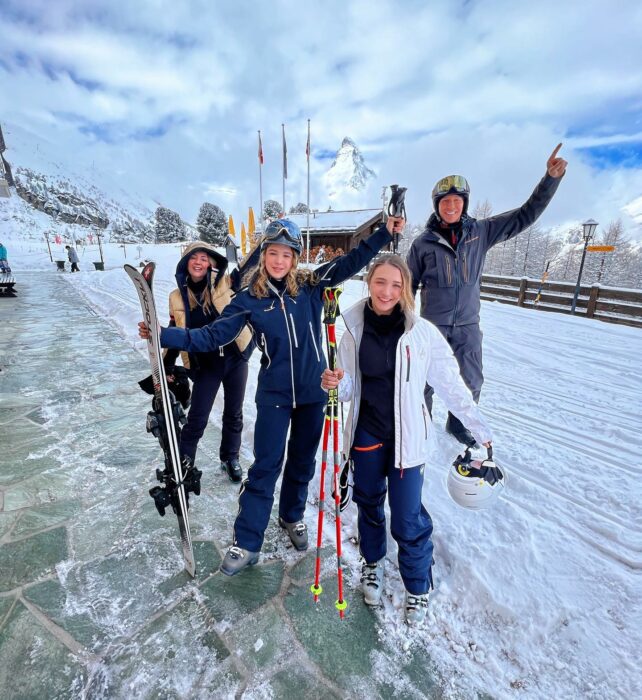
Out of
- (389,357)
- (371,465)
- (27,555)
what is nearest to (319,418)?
(371,465)

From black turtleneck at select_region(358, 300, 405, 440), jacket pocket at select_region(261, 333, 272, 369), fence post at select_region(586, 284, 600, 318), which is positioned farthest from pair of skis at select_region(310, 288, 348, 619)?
fence post at select_region(586, 284, 600, 318)

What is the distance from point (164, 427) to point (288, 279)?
1345mm

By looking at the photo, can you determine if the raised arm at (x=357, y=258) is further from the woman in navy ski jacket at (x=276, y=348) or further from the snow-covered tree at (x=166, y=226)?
the snow-covered tree at (x=166, y=226)

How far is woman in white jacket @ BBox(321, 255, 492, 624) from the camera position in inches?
80.2

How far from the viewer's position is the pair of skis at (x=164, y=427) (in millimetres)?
2338

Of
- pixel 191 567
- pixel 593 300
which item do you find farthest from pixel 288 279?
pixel 593 300

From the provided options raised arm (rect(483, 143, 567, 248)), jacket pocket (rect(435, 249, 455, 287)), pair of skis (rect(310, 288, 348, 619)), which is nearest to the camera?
pair of skis (rect(310, 288, 348, 619))

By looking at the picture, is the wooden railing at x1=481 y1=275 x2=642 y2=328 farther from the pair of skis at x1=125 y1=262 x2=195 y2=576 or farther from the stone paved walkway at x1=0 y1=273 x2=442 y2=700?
the pair of skis at x1=125 y1=262 x2=195 y2=576

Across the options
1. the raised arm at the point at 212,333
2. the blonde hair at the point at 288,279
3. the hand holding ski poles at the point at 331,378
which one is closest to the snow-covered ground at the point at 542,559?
the hand holding ski poles at the point at 331,378

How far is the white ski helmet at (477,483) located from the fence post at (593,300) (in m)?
11.9

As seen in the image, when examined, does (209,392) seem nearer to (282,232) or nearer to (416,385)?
(282,232)

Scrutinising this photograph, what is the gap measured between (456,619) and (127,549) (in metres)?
2.33

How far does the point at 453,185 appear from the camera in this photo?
3207 mm

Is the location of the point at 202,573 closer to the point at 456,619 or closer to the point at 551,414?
the point at 456,619
